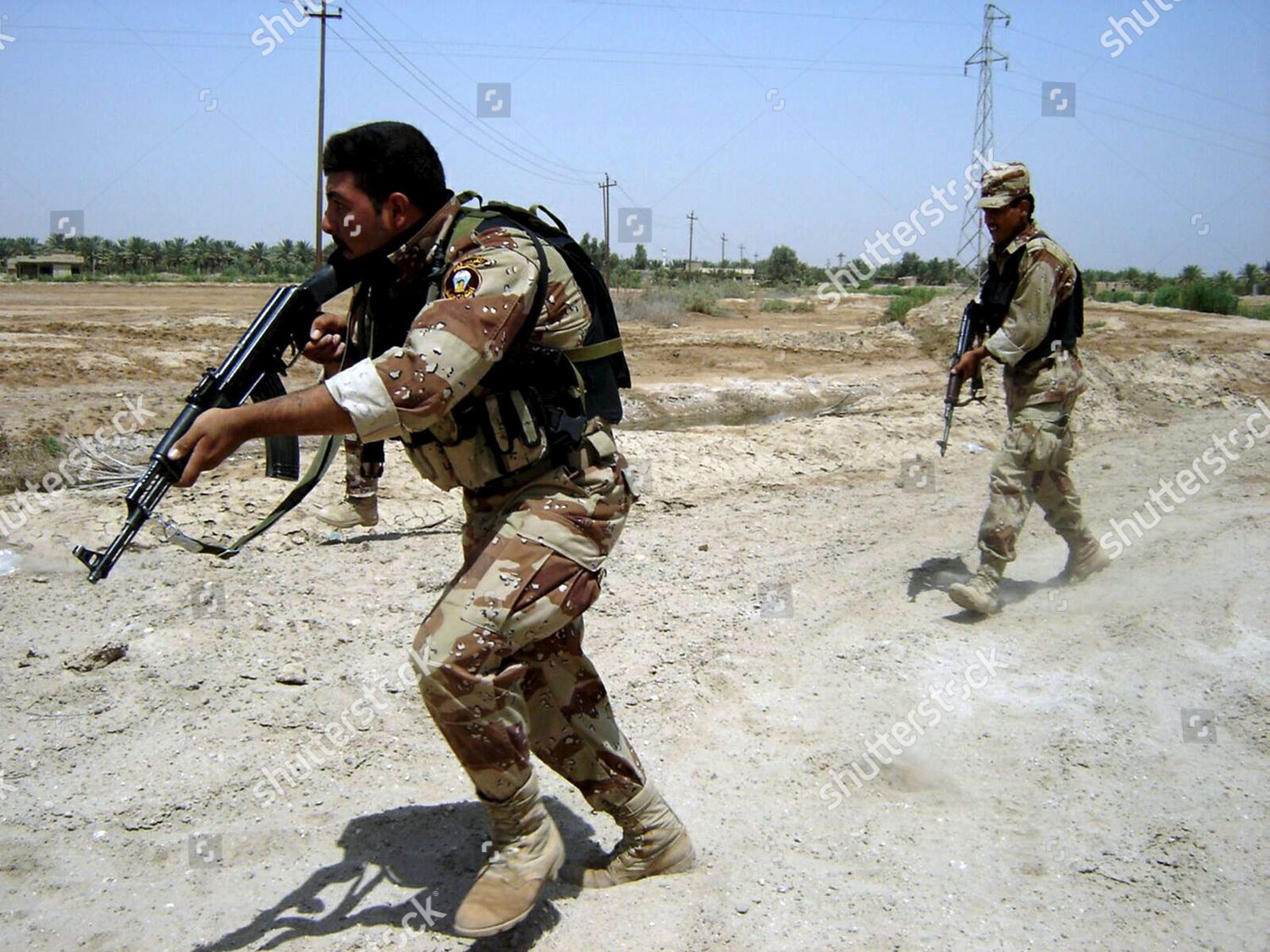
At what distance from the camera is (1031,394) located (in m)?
5.32

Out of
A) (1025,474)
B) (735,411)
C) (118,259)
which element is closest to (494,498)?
(1025,474)

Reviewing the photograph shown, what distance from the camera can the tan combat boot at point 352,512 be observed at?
117 inches

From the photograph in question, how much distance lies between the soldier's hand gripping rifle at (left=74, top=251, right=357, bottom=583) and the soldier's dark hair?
264 mm

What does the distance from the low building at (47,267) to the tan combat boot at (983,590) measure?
49.0m

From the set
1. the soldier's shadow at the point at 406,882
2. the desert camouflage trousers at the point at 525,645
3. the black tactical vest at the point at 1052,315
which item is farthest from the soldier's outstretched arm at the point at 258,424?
the black tactical vest at the point at 1052,315

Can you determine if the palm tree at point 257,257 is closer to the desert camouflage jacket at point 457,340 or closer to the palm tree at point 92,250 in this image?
the palm tree at point 92,250

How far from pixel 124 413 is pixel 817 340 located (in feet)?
41.9

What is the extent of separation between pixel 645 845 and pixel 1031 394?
341 cm

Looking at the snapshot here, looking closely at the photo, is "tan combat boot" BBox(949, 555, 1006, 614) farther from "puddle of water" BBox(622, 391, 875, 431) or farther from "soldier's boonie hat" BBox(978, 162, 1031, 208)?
"puddle of water" BBox(622, 391, 875, 431)

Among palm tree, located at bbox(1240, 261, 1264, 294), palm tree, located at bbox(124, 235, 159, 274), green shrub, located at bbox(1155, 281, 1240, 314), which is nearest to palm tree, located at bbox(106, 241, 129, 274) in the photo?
palm tree, located at bbox(124, 235, 159, 274)

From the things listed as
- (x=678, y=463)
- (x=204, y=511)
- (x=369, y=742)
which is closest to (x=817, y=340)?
(x=678, y=463)

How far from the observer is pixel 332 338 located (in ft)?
9.41

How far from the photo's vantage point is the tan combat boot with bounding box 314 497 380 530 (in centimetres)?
298

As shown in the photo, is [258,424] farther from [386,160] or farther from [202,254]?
[202,254]
